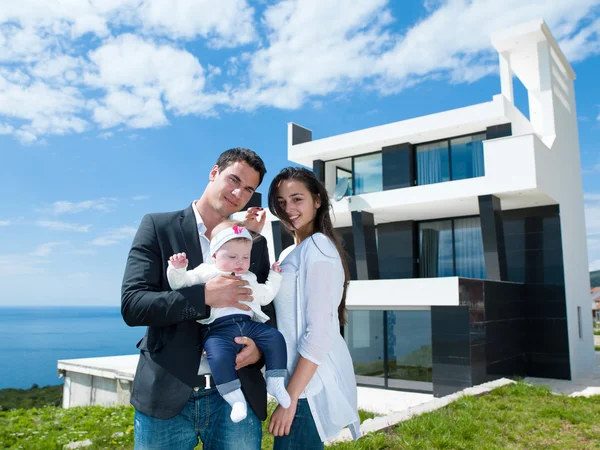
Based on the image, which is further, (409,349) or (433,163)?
(433,163)

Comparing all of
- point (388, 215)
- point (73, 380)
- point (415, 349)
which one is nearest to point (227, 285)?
point (415, 349)

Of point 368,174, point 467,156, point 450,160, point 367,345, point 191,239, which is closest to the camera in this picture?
point 191,239

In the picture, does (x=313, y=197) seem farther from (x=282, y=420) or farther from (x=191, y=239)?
(x=282, y=420)

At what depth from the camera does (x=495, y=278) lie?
13750 mm

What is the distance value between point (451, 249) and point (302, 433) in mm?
14190

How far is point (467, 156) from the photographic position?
14.9m

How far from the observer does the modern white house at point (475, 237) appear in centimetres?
1262

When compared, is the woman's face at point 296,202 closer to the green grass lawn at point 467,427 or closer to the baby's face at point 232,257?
the baby's face at point 232,257

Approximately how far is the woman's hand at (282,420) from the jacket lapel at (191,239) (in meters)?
0.85

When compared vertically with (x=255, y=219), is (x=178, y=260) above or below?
below

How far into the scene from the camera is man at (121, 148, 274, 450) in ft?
7.36

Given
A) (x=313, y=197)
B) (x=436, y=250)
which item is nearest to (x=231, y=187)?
(x=313, y=197)

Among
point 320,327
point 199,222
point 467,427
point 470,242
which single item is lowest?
point 467,427

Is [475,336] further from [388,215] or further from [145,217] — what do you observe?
[145,217]
